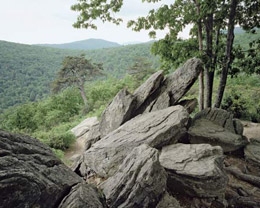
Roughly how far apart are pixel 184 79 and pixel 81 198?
6.79m

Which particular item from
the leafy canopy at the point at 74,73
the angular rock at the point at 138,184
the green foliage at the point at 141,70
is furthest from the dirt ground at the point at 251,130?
the green foliage at the point at 141,70

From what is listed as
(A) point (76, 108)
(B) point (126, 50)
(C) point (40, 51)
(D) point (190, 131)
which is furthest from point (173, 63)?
(C) point (40, 51)

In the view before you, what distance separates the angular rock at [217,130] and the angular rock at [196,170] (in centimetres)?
204

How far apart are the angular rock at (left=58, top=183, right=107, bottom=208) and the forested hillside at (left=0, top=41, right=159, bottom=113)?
71.0 m

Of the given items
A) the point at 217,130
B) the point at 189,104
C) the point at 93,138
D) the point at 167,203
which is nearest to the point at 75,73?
the point at 93,138

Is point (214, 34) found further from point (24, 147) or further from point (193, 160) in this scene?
point (24, 147)

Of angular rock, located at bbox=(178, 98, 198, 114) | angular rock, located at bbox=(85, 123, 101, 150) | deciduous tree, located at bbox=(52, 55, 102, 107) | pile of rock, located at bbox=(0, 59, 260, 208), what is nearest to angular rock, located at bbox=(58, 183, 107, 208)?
pile of rock, located at bbox=(0, 59, 260, 208)

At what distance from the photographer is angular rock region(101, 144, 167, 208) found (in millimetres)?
5734

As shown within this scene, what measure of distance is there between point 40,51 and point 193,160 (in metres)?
152

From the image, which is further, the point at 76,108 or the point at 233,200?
the point at 76,108

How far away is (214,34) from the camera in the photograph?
564 inches

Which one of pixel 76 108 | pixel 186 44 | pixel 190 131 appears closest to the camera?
pixel 190 131

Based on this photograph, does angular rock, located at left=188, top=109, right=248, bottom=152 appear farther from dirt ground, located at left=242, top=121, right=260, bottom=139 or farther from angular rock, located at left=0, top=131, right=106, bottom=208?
angular rock, located at left=0, top=131, right=106, bottom=208

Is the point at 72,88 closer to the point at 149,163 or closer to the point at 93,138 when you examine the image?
the point at 93,138
